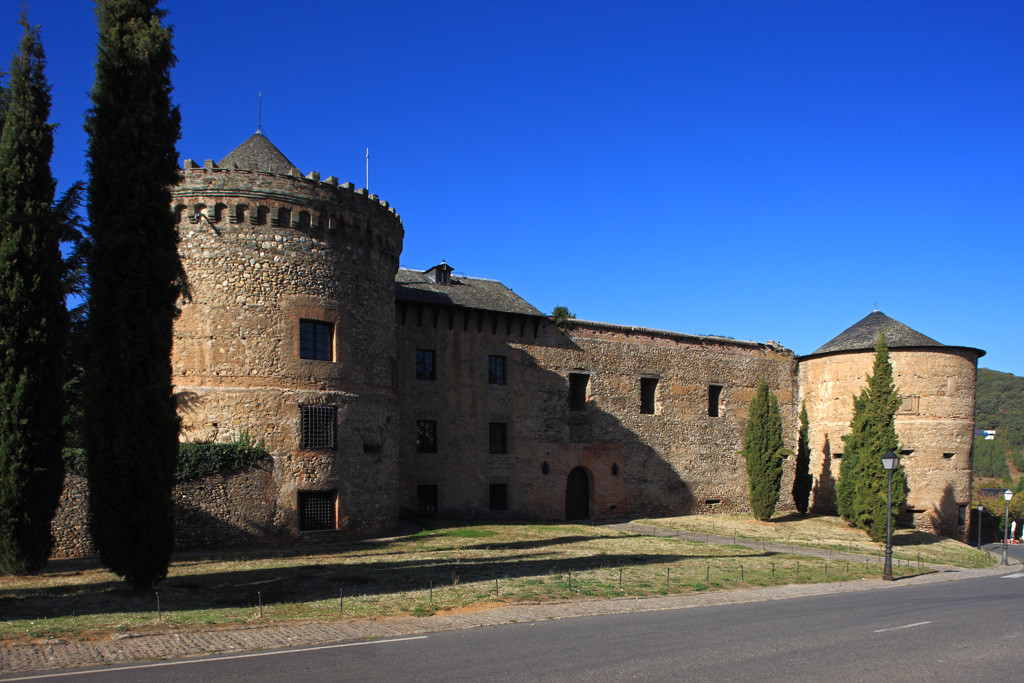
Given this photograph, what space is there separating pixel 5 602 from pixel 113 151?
311 inches

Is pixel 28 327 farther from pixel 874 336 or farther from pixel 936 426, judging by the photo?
pixel 936 426

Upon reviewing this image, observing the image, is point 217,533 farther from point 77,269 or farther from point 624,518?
point 624,518

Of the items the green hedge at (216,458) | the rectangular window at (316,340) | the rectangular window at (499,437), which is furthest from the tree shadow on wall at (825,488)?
the green hedge at (216,458)

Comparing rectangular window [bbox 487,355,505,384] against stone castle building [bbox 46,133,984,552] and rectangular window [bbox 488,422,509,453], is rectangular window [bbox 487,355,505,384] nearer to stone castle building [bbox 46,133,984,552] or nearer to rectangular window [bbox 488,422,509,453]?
stone castle building [bbox 46,133,984,552]

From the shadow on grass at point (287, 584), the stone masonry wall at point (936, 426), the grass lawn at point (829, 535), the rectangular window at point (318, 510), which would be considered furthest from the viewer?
the stone masonry wall at point (936, 426)

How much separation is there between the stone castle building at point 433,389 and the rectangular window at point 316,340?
0.04m

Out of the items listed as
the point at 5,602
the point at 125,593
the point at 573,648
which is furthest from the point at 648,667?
the point at 5,602

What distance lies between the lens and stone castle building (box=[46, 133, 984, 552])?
19.7m

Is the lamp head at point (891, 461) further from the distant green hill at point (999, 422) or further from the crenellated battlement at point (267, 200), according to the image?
the distant green hill at point (999, 422)

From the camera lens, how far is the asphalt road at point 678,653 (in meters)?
8.37

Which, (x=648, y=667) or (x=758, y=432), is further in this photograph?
(x=758, y=432)

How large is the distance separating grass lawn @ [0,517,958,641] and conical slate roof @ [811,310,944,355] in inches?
626

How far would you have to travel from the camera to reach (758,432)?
3145 cm

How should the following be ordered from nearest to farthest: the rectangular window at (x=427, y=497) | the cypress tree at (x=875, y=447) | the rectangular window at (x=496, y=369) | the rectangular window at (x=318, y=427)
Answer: the rectangular window at (x=318, y=427) → the rectangular window at (x=427, y=497) → the cypress tree at (x=875, y=447) → the rectangular window at (x=496, y=369)
